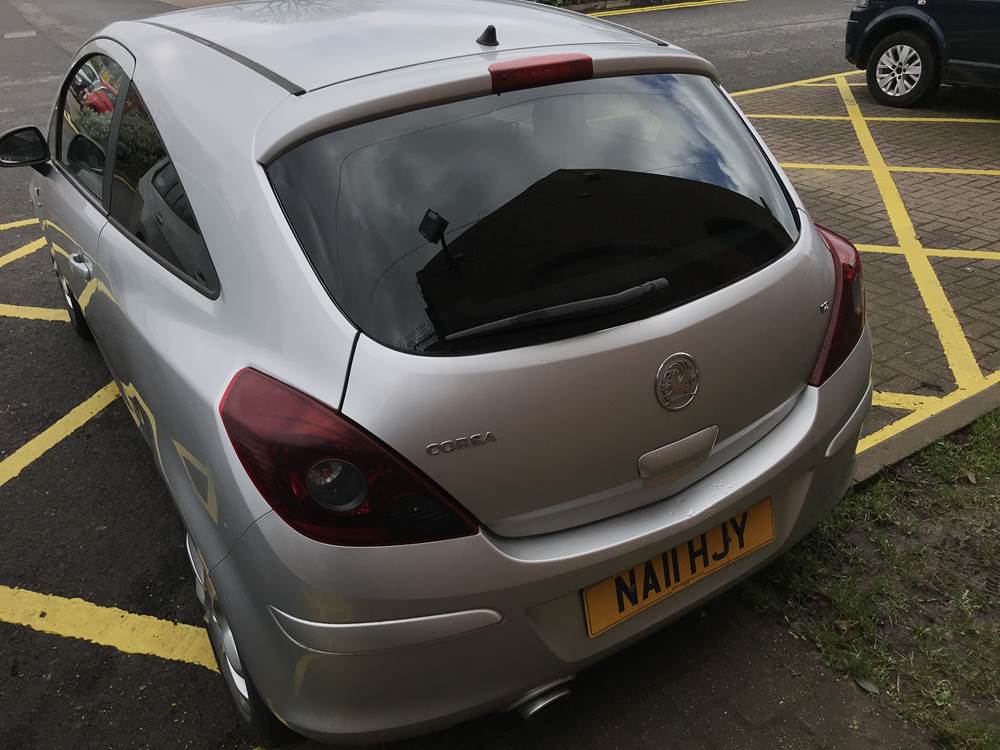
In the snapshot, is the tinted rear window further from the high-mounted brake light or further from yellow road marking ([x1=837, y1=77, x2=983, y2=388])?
yellow road marking ([x1=837, y1=77, x2=983, y2=388])

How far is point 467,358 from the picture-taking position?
171cm

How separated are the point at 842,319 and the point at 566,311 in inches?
35.1

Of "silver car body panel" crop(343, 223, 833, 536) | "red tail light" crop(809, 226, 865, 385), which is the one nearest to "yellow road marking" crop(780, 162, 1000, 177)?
"red tail light" crop(809, 226, 865, 385)

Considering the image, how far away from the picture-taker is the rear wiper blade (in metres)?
1.75

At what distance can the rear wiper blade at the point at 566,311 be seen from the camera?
1751mm

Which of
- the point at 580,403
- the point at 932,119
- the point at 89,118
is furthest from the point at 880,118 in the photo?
the point at 580,403

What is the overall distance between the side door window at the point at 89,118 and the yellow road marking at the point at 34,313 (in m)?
1.45

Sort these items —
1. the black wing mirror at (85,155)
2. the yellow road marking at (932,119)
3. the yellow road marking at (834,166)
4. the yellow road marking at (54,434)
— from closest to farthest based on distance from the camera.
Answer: the black wing mirror at (85,155), the yellow road marking at (54,434), the yellow road marking at (834,166), the yellow road marking at (932,119)

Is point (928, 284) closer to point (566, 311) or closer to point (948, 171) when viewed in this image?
point (948, 171)

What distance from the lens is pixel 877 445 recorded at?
338 centimetres

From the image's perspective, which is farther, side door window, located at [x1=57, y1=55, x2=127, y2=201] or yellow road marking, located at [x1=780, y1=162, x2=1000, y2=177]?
yellow road marking, located at [x1=780, y1=162, x2=1000, y2=177]

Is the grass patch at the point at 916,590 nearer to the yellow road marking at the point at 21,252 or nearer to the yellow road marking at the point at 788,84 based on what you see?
the yellow road marking at the point at 21,252

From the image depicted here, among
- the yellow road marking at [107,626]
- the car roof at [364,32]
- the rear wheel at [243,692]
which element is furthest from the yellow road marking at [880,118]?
the rear wheel at [243,692]

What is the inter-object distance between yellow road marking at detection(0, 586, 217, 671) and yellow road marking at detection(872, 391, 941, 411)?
9.20 ft
